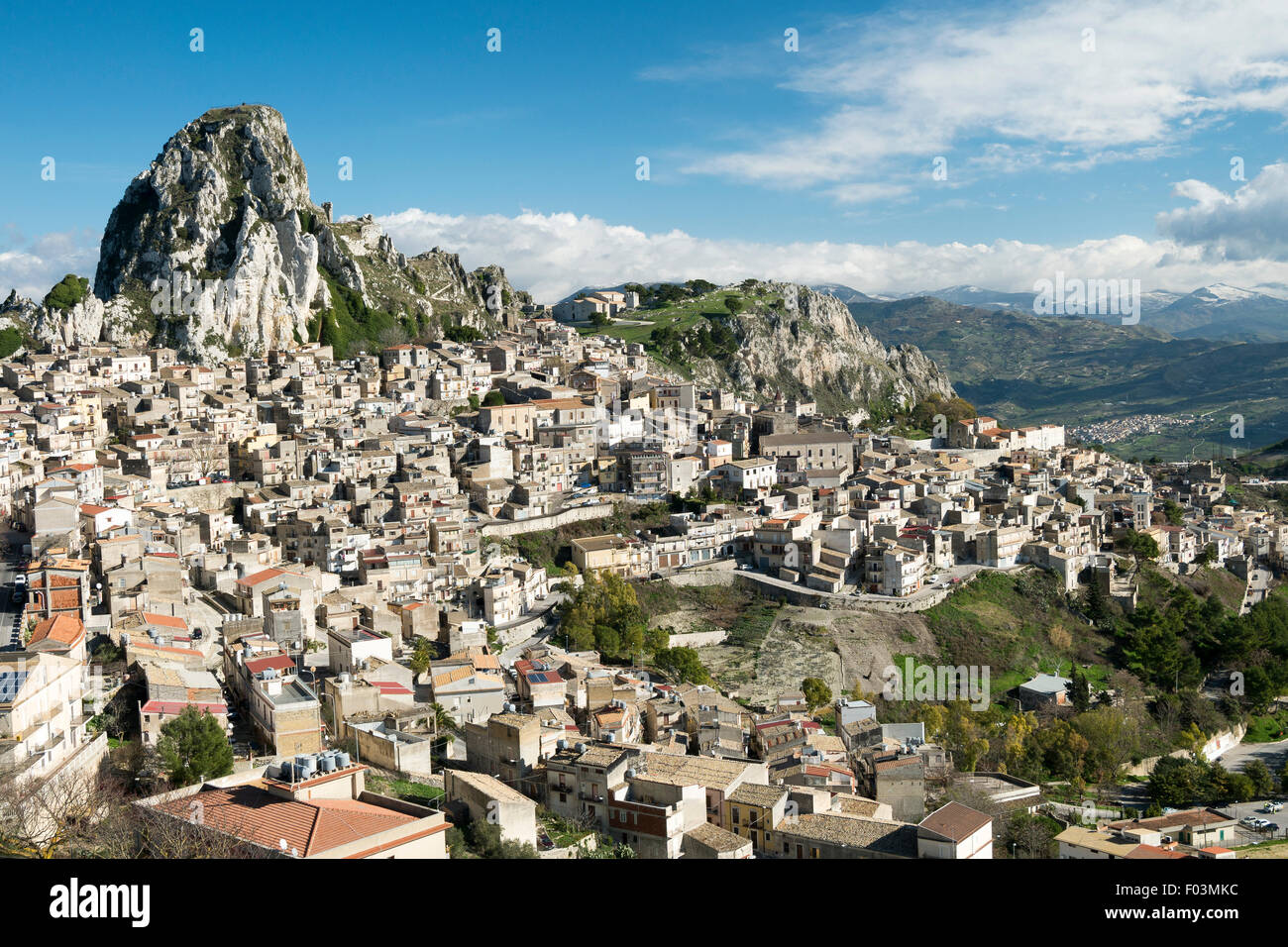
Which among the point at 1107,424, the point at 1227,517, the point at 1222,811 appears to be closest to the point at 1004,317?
the point at 1107,424

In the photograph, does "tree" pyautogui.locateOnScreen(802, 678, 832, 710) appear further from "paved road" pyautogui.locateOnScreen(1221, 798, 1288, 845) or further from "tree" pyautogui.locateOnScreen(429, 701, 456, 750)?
"tree" pyautogui.locateOnScreen(429, 701, 456, 750)

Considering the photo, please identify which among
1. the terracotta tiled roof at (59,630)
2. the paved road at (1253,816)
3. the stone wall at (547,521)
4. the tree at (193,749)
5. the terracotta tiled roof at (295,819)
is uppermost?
the stone wall at (547,521)

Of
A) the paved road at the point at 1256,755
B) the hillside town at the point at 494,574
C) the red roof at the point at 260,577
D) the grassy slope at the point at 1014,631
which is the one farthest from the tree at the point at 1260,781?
the red roof at the point at 260,577

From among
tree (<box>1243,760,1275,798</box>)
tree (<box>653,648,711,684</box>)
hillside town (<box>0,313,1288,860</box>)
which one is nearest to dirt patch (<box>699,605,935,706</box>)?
hillside town (<box>0,313,1288,860</box>)

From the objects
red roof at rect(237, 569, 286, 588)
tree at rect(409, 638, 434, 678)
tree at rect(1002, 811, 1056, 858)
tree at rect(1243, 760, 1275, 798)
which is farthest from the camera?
tree at rect(1243, 760, 1275, 798)

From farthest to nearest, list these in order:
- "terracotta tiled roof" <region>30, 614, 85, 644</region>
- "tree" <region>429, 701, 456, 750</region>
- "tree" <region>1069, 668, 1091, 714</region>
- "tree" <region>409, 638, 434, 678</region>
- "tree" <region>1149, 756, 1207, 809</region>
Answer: "tree" <region>1069, 668, 1091, 714</region>, "tree" <region>1149, 756, 1207, 809</region>, "tree" <region>409, 638, 434, 678</region>, "tree" <region>429, 701, 456, 750</region>, "terracotta tiled roof" <region>30, 614, 85, 644</region>

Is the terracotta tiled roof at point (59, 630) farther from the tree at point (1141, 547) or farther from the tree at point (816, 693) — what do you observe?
the tree at point (1141, 547)
